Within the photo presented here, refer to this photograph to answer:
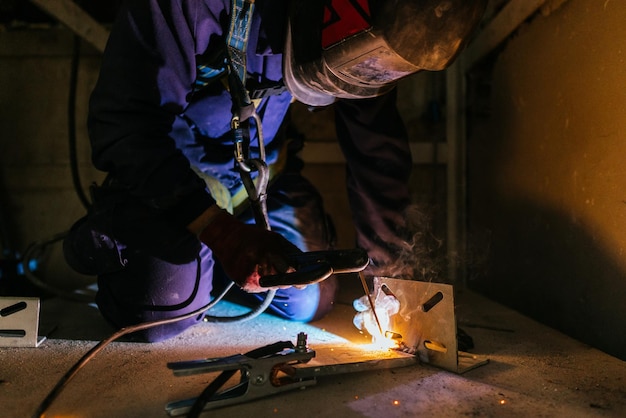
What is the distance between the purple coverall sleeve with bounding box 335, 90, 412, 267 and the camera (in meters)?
1.39

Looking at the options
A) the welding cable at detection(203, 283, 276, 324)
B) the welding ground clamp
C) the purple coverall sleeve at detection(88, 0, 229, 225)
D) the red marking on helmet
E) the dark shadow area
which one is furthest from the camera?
the welding cable at detection(203, 283, 276, 324)

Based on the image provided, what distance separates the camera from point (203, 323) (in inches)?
56.9

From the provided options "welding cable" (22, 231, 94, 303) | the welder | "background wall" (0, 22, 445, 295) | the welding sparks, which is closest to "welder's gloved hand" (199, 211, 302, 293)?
the welder

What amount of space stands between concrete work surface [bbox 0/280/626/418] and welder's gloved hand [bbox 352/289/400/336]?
0.21ft

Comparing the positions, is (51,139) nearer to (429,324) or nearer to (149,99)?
(149,99)

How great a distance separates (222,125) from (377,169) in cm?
47

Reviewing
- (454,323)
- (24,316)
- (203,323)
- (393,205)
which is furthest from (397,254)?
(24,316)

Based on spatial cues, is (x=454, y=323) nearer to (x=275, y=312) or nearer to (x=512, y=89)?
(x=275, y=312)

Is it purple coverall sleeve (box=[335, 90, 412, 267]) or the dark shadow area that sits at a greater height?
purple coverall sleeve (box=[335, 90, 412, 267])

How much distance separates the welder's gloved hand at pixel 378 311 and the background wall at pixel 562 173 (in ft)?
1.69

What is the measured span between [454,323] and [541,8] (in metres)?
1.02

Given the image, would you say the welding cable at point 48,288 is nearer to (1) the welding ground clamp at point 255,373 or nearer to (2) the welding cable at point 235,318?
(2) the welding cable at point 235,318

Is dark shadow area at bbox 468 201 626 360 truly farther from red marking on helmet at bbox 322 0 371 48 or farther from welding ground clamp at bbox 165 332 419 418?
red marking on helmet at bbox 322 0 371 48

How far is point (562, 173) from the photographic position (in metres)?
1.35
